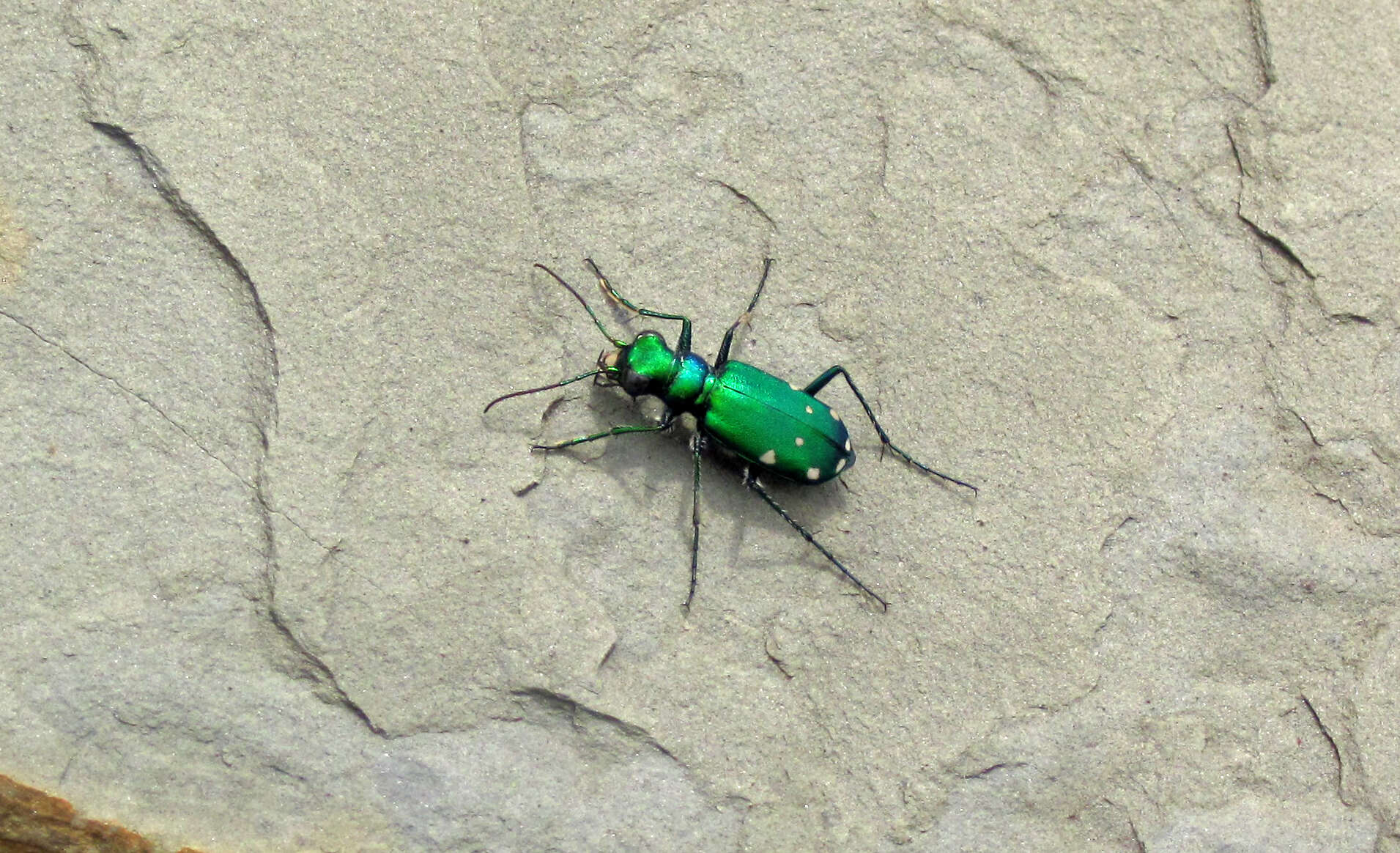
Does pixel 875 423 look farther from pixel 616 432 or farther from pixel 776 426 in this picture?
pixel 616 432

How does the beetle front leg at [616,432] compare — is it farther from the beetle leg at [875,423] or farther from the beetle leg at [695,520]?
the beetle leg at [875,423]

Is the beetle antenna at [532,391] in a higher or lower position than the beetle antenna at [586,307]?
lower

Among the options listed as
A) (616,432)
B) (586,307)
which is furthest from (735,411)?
(586,307)

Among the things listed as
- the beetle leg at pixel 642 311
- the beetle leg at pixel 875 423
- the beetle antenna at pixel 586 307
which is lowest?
the beetle antenna at pixel 586 307

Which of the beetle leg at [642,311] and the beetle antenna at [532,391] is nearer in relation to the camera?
the beetle antenna at [532,391]

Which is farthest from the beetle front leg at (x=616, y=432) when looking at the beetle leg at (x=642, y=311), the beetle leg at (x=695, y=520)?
the beetle leg at (x=642, y=311)

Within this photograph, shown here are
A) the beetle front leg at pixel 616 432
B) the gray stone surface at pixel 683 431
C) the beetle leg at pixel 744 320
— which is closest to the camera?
the gray stone surface at pixel 683 431

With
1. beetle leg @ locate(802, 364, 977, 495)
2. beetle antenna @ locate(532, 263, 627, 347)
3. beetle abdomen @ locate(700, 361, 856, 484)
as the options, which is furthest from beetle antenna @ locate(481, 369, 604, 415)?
beetle leg @ locate(802, 364, 977, 495)

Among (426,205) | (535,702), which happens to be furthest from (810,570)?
(426,205)

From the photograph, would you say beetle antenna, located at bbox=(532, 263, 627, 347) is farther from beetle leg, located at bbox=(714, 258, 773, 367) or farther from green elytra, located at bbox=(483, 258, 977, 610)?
beetle leg, located at bbox=(714, 258, 773, 367)
